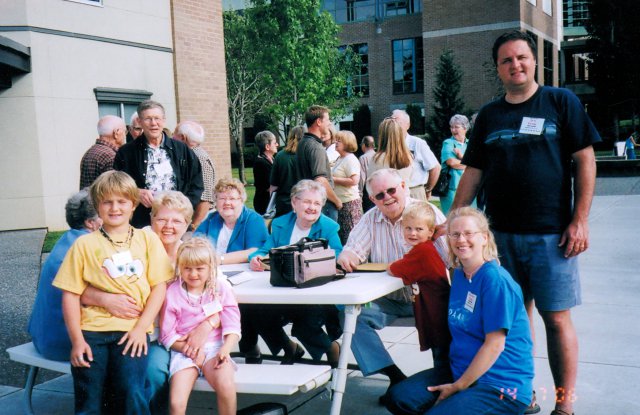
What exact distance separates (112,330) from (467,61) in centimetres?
3207

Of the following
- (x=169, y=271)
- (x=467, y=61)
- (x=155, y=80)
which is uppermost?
(x=467, y=61)

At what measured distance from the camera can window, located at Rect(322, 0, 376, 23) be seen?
128ft

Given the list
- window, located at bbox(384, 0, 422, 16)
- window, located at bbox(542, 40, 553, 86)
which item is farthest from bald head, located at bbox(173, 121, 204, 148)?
window, located at bbox(384, 0, 422, 16)

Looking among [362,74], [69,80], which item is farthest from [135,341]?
[362,74]

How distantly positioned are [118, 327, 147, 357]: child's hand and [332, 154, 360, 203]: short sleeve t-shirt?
4382 mm

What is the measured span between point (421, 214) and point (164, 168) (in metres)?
2.51

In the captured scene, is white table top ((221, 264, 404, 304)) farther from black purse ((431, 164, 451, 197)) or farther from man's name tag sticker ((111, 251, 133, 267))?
black purse ((431, 164, 451, 197))

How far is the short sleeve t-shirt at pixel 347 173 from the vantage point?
7.49 m

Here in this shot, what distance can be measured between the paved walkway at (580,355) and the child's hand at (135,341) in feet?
3.02

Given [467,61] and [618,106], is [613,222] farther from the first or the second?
[618,106]

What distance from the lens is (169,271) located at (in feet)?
11.4

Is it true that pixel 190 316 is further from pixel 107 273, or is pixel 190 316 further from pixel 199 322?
pixel 107 273

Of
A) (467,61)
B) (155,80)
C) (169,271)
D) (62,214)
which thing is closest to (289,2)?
(467,61)

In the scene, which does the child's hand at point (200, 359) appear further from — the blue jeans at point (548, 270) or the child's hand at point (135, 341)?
the blue jeans at point (548, 270)
